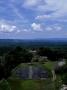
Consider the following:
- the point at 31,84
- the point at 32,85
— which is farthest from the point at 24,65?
the point at 32,85

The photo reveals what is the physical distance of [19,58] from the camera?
33.8 meters

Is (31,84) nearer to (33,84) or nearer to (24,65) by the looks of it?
(33,84)

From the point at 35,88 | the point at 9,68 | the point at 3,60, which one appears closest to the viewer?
the point at 35,88

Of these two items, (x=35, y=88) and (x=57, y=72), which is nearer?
(x=35, y=88)

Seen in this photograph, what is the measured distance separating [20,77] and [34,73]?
1.24m

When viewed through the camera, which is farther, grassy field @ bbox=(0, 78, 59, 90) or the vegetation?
the vegetation

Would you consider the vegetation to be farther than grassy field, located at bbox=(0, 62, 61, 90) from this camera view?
Yes

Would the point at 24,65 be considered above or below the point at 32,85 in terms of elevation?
above

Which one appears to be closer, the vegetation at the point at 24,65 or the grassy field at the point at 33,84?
the grassy field at the point at 33,84

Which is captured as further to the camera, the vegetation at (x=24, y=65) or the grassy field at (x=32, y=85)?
the vegetation at (x=24, y=65)

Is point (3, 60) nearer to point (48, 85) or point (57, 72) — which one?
point (57, 72)

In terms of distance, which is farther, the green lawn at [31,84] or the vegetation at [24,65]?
the vegetation at [24,65]

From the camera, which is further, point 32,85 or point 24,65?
point 24,65

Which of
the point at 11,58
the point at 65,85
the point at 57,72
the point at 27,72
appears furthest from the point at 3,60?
the point at 65,85
